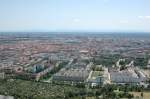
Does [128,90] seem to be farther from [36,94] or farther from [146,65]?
[146,65]

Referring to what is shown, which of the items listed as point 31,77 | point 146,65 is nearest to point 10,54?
point 31,77

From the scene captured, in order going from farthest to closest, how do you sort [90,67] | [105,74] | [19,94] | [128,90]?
[90,67], [105,74], [128,90], [19,94]

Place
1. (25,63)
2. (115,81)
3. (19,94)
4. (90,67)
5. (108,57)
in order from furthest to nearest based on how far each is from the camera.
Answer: (108,57) < (25,63) < (90,67) < (115,81) < (19,94)

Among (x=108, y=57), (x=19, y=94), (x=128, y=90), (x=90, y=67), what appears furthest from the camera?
(x=108, y=57)

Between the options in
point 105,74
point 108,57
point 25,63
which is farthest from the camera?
point 108,57

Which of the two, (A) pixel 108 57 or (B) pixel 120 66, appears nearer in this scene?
(B) pixel 120 66

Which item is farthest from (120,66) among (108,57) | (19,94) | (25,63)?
(19,94)

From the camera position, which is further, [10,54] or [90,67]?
[10,54]

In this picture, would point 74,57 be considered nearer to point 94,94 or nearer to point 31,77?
point 31,77
